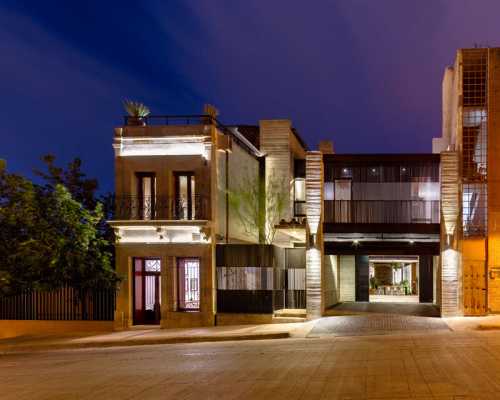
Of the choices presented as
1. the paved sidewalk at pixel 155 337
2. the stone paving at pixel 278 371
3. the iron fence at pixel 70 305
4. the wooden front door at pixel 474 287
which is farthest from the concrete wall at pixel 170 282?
the wooden front door at pixel 474 287

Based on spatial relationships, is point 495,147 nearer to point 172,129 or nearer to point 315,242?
point 315,242

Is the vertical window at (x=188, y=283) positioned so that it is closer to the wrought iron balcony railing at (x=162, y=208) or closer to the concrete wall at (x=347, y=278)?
the wrought iron balcony railing at (x=162, y=208)

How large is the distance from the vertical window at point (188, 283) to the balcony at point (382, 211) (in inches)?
229

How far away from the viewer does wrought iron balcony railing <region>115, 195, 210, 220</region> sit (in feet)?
77.4

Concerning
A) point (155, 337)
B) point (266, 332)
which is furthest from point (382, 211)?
point (155, 337)

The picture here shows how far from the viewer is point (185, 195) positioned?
79.8ft

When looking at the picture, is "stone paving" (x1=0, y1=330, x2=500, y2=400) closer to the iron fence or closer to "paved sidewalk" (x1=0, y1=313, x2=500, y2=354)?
"paved sidewalk" (x1=0, y1=313, x2=500, y2=354)

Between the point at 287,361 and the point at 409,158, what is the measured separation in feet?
45.4

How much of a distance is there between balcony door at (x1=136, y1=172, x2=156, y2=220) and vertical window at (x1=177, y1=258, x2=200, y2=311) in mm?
2121

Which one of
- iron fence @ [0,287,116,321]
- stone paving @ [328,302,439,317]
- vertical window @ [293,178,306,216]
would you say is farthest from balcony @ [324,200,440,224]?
iron fence @ [0,287,116,321]

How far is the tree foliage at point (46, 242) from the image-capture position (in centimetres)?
2189

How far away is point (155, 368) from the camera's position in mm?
14031

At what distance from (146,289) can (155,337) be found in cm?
396

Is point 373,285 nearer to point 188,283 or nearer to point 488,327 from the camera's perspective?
point 188,283
